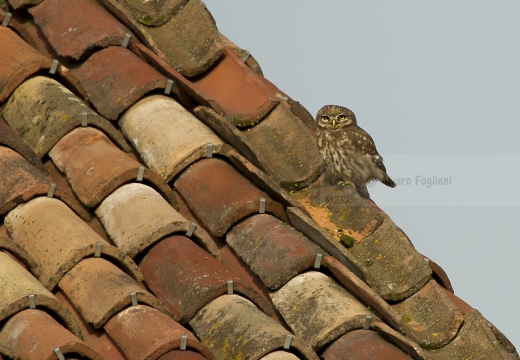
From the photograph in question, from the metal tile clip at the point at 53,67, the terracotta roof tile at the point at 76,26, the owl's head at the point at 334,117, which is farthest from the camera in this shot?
the owl's head at the point at 334,117

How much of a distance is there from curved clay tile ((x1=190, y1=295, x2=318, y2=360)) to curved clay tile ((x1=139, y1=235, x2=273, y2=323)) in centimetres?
6

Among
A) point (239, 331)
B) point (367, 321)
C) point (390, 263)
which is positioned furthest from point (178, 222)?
point (390, 263)

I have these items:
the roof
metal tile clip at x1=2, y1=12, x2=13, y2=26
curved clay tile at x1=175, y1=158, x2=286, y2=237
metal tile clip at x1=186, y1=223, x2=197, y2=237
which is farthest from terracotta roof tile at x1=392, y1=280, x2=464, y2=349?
metal tile clip at x1=2, y1=12, x2=13, y2=26

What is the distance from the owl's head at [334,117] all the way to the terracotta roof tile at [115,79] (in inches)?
81.5

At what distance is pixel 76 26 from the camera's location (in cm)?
741

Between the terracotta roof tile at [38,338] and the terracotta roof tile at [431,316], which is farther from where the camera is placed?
the terracotta roof tile at [431,316]

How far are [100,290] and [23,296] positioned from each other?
41 centimetres

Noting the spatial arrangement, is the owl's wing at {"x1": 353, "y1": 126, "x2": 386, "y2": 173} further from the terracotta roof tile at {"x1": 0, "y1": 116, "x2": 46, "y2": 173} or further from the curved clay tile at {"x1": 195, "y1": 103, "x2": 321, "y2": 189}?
the terracotta roof tile at {"x1": 0, "y1": 116, "x2": 46, "y2": 173}

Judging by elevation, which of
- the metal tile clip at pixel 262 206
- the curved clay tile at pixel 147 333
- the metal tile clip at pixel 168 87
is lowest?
the curved clay tile at pixel 147 333

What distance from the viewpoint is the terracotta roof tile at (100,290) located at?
5227mm

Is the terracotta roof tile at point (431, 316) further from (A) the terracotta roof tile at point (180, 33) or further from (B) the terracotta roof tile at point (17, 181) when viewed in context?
(A) the terracotta roof tile at point (180, 33)

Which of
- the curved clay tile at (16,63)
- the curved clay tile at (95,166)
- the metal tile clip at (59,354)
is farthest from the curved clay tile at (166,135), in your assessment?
the metal tile clip at (59,354)

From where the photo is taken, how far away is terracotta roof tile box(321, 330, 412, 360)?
215 inches

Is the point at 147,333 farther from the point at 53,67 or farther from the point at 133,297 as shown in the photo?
the point at 53,67
